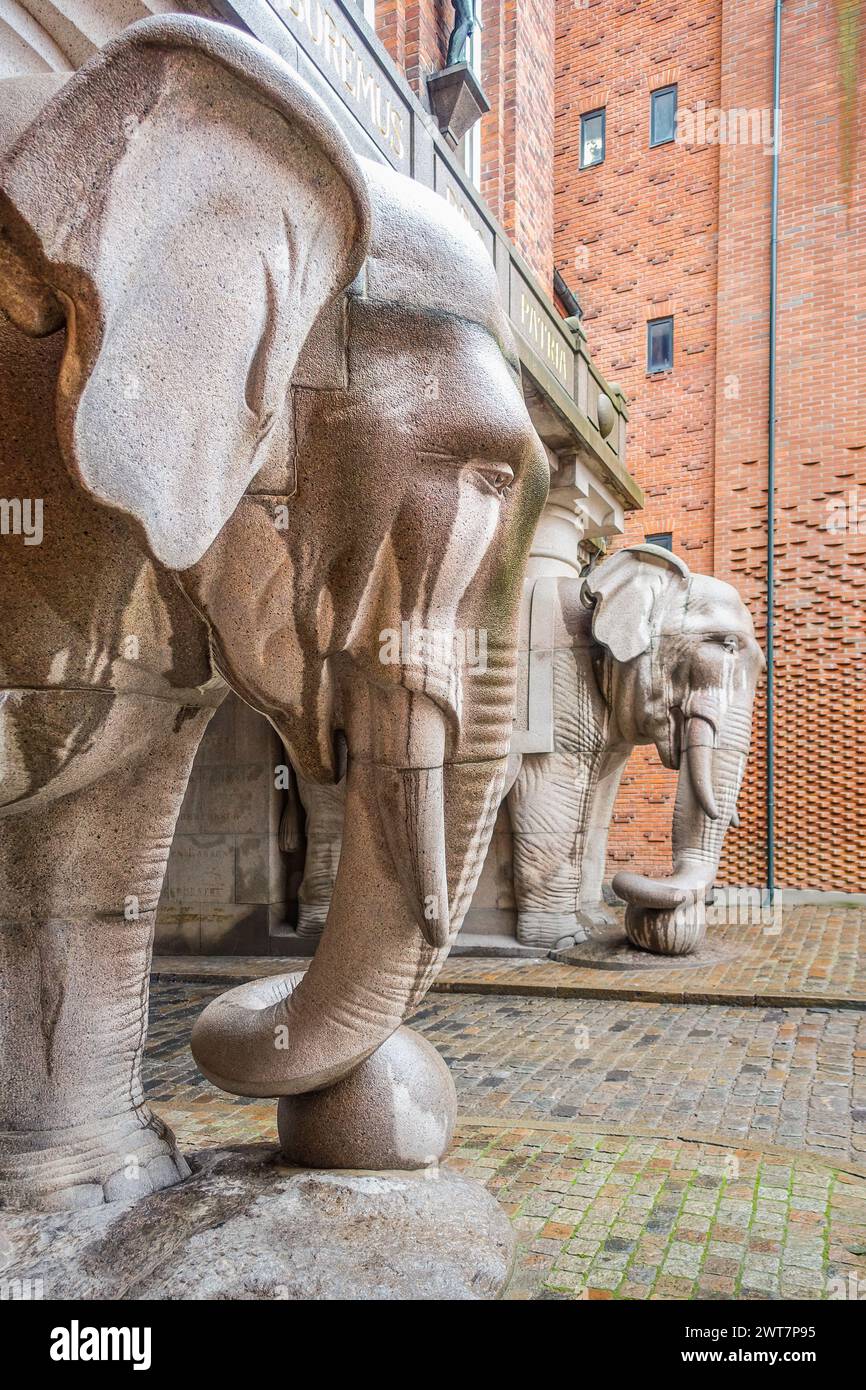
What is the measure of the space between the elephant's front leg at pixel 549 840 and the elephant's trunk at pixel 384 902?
213 inches

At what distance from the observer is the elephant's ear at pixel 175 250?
1309 mm

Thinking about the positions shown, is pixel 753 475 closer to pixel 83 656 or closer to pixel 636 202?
pixel 636 202

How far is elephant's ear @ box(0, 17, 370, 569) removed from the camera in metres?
1.31

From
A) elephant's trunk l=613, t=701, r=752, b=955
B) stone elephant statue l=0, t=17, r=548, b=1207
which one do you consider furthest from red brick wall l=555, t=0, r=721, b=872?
stone elephant statue l=0, t=17, r=548, b=1207

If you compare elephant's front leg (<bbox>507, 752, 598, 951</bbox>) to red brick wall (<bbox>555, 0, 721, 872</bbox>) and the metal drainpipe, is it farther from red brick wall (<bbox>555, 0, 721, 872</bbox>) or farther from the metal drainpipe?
red brick wall (<bbox>555, 0, 721, 872</bbox>)

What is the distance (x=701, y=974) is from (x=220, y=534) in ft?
16.8

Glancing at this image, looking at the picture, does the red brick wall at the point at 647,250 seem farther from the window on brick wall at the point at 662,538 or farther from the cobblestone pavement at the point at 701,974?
the cobblestone pavement at the point at 701,974

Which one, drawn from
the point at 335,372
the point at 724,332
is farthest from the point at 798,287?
the point at 335,372

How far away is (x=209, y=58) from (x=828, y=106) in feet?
48.0

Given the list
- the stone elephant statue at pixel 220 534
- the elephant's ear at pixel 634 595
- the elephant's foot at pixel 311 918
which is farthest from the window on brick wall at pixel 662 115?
the stone elephant statue at pixel 220 534

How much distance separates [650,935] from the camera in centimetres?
671

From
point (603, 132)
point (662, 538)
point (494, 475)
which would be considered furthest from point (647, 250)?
point (494, 475)

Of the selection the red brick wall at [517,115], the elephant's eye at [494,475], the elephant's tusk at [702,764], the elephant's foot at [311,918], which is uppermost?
the red brick wall at [517,115]

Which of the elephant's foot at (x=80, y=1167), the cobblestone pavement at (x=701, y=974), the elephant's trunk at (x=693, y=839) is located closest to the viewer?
the elephant's foot at (x=80, y=1167)
